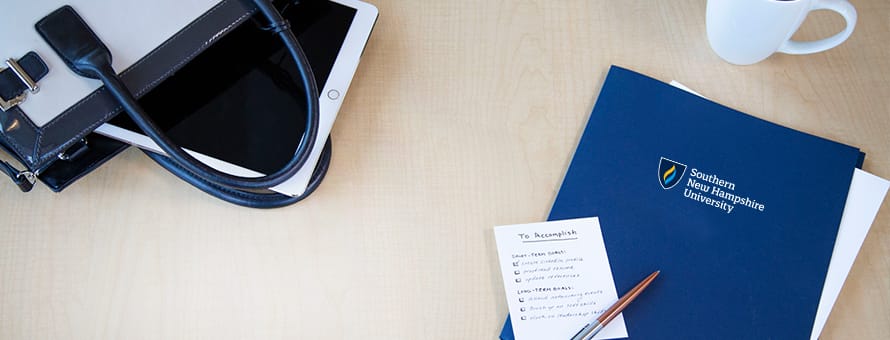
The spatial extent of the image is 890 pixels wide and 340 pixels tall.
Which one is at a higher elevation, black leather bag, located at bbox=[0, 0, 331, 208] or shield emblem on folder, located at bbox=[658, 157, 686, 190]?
black leather bag, located at bbox=[0, 0, 331, 208]

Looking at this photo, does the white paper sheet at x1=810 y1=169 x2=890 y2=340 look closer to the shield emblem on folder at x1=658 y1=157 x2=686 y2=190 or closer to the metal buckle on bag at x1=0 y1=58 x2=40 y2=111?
the shield emblem on folder at x1=658 y1=157 x2=686 y2=190

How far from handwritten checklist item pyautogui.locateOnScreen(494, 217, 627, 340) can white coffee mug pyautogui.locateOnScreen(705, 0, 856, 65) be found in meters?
0.25

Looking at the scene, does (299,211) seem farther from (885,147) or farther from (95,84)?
(885,147)

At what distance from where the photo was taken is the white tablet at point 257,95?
0.63 meters

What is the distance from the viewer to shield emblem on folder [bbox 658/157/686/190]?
67cm

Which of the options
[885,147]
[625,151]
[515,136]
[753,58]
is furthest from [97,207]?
[885,147]

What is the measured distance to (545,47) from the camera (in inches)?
29.4

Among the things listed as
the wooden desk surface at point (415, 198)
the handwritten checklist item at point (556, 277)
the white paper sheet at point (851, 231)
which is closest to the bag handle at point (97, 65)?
the wooden desk surface at point (415, 198)

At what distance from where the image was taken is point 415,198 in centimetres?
67

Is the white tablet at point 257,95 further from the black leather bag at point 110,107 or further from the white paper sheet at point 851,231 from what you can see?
the white paper sheet at point 851,231

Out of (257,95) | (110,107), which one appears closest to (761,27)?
(257,95)

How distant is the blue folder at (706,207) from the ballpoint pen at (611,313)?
0.5 inches

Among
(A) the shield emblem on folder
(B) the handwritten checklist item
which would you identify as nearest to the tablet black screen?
(B) the handwritten checklist item

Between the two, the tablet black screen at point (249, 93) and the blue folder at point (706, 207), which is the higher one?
the tablet black screen at point (249, 93)
